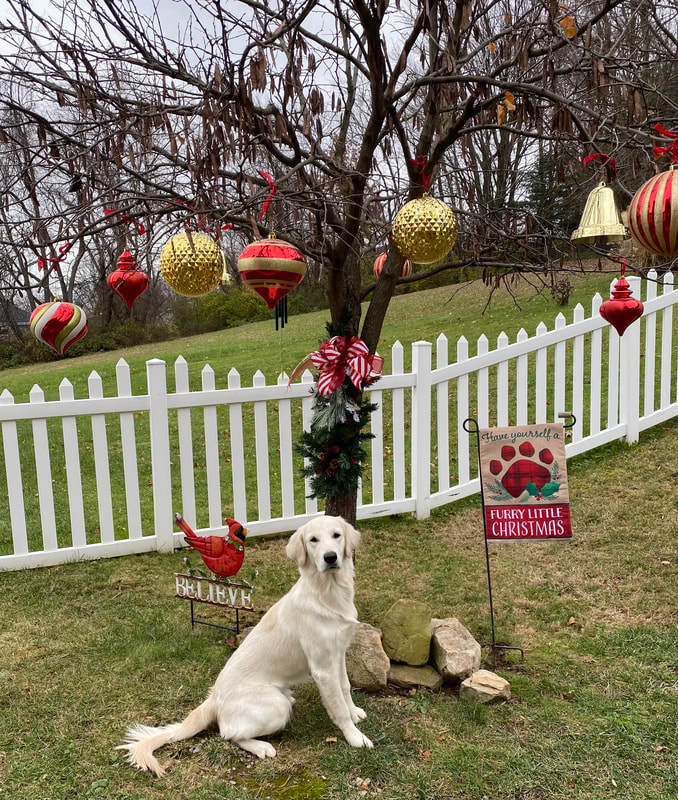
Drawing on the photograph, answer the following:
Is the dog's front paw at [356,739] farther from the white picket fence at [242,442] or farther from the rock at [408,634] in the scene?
the white picket fence at [242,442]

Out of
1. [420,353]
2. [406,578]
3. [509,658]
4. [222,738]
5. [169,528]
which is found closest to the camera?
[222,738]

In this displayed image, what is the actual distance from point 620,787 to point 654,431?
17.5ft

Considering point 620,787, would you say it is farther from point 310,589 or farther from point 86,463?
point 86,463

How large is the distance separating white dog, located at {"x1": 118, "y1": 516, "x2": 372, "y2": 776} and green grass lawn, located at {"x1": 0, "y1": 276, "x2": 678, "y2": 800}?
0.10 metres

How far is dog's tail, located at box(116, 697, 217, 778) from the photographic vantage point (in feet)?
8.87

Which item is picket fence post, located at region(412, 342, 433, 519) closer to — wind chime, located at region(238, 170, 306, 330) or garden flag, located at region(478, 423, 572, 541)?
garden flag, located at region(478, 423, 572, 541)

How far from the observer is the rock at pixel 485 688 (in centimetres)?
313

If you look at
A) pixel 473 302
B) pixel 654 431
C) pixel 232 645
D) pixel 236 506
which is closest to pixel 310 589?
pixel 232 645

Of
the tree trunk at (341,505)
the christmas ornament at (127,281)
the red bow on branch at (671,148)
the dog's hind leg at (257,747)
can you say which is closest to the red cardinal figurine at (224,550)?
the tree trunk at (341,505)

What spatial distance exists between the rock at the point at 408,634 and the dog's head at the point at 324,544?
76 cm

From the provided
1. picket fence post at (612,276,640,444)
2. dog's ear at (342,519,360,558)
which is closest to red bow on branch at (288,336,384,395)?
dog's ear at (342,519,360,558)

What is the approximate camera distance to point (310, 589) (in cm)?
293

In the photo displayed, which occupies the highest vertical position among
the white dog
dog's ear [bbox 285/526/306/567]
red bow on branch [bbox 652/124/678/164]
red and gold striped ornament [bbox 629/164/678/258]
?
red bow on branch [bbox 652/124/678/164]

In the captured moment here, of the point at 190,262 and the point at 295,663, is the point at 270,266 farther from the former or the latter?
the point at 295,663
